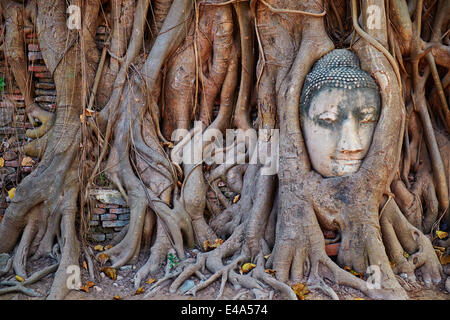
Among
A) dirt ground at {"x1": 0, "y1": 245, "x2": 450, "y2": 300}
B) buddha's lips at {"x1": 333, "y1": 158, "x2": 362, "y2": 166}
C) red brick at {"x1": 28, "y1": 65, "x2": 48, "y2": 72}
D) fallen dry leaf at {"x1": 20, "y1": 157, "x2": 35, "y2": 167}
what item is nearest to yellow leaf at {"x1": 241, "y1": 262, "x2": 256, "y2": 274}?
dirt ground at {"x1": 0, "y1": 245, "x2": 450, "y2": 300}

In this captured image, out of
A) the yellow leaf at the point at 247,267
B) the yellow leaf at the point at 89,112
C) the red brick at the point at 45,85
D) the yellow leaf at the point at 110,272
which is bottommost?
the yellow leaf at the point at 110,272

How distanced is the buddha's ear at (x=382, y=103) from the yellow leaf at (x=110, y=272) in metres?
2.03

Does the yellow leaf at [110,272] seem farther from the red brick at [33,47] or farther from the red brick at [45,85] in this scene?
the red brick at [33,47]

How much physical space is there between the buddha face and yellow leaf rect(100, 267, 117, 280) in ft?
5.93

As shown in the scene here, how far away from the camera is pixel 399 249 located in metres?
3.16

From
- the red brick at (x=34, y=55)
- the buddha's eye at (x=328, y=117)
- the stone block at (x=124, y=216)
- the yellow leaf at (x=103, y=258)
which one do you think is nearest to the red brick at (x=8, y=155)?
the red brick at (x=34, y=55)

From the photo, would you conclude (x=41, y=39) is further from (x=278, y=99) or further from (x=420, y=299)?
(x=420, y=299)

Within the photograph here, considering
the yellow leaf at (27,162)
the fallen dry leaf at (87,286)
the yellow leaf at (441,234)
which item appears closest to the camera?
the fallen dry leaf at (87,286)

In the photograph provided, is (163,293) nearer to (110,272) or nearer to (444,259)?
(110,272)

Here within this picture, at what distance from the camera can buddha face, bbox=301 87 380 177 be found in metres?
3.13

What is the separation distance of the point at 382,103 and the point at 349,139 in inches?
15.3

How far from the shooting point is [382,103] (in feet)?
10.4

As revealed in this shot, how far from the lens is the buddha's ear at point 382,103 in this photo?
3098mm

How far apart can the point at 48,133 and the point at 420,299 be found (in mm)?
3326
